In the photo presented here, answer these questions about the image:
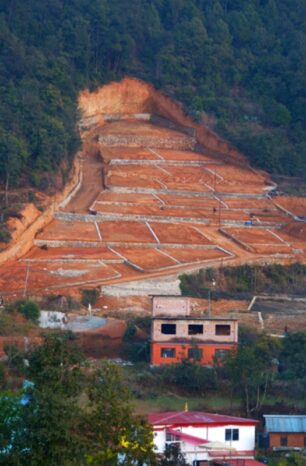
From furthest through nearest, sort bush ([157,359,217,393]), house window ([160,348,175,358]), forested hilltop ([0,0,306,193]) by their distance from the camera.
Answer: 1. forested hilltop ([0,0,306,193])
2. house window ([160,348,175,358])
3. bush ([157,359,217,393])

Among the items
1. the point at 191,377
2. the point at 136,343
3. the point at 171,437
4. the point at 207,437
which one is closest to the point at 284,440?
the point at 207,437

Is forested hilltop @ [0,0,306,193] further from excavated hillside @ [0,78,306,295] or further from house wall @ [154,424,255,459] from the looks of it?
house wall @ [154,424,255,459]

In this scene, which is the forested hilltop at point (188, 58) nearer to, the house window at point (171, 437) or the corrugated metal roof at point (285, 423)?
the corrugated metal roof at point (285, 423)

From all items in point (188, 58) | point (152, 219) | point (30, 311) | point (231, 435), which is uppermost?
point (188, 58)

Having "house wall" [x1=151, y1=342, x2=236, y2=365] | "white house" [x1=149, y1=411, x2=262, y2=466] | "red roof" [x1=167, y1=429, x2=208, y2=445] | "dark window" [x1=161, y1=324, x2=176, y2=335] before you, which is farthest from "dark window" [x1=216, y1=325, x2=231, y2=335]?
"red roof" [x1=167, y1=429, x2=208, y2=445]

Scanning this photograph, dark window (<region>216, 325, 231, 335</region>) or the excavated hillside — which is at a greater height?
the excavated hillside

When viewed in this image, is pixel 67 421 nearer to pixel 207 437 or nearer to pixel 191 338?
pixel 207 437

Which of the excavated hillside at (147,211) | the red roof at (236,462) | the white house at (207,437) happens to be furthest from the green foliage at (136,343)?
the red roof at (236,462)

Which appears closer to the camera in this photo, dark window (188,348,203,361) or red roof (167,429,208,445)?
red roof (167,429,208,445)
